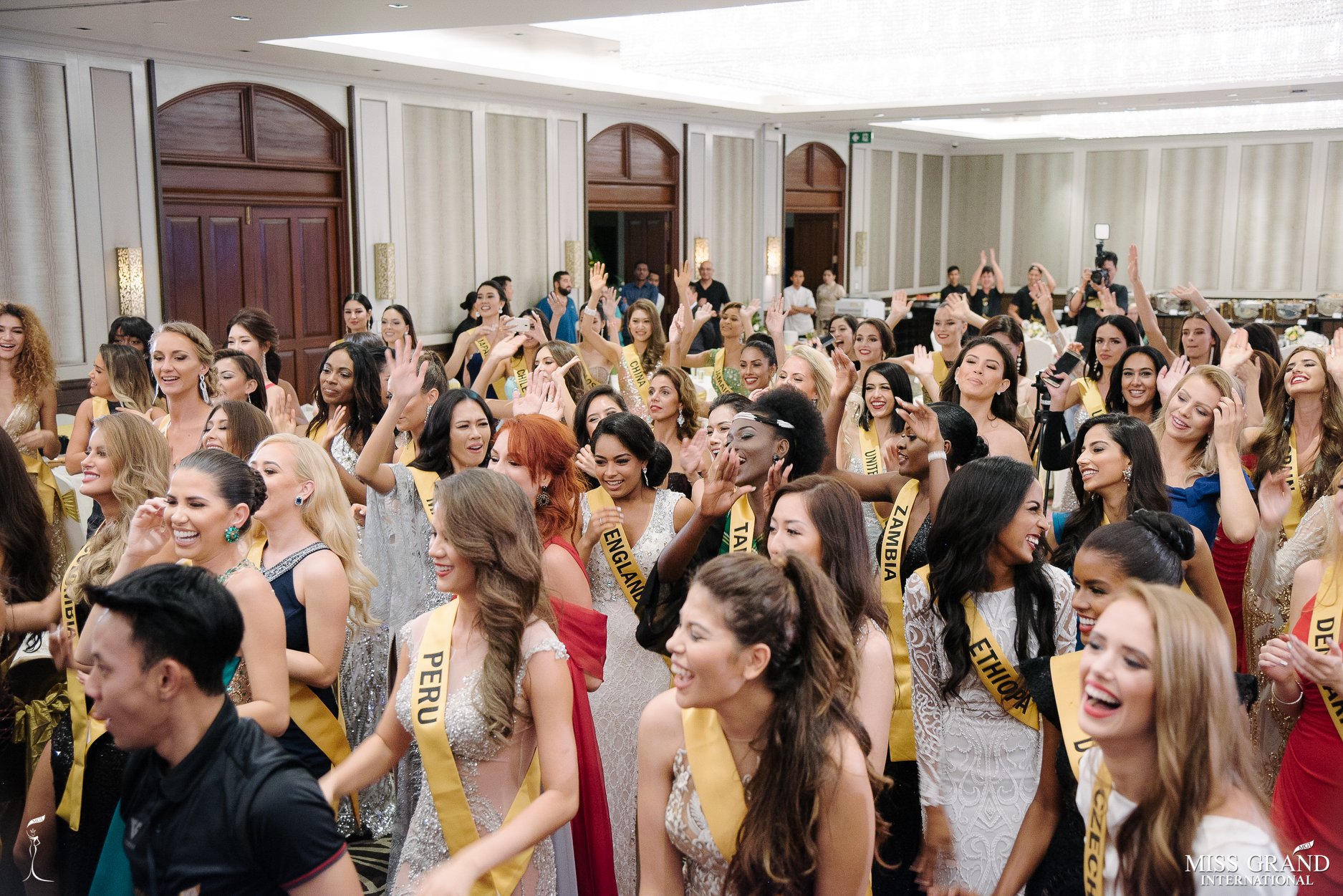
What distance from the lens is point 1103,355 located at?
5.30 meters

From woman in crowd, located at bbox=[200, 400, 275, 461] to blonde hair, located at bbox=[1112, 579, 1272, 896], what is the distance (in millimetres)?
2802

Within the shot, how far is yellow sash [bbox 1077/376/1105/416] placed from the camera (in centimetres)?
506

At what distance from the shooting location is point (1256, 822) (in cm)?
152

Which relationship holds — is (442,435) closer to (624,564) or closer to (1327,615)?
(624,564)

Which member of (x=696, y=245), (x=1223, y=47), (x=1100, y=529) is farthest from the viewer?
(x=696, y=245)

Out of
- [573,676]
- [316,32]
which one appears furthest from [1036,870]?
[316,32]

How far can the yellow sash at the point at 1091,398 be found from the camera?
5059 mm

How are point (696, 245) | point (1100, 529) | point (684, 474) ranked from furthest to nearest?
point (696, 245) < point (684, 474) < point (1100, 529)

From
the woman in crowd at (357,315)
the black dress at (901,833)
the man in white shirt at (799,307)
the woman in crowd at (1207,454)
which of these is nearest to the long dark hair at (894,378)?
the woman in crowd at (1207,454)

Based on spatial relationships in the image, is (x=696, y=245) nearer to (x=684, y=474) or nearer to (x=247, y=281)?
(x=247, y=281)

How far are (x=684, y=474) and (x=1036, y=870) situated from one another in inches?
83.8

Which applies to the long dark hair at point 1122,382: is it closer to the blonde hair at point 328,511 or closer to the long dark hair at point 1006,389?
the long dark hair at point 1006,389

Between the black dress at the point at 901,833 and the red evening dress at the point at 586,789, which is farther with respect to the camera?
the black dress at the point at 901,833

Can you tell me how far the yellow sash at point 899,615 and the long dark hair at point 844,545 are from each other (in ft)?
1.09
